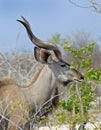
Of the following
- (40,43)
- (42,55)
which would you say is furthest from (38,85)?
(40,43)

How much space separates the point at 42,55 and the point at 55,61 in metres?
0.22

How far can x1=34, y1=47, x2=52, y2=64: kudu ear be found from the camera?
620cm

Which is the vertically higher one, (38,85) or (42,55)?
(42,55)

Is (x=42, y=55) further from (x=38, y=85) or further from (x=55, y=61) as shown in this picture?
(x=38, y=85)

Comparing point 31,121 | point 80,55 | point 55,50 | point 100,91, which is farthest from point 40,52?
point 100,91

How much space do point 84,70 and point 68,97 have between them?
1.56ft

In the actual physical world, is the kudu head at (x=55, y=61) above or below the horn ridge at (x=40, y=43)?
below

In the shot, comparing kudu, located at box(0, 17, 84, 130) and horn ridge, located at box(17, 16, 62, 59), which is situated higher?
horn ridge, located at box(17, 16, 62, 59)

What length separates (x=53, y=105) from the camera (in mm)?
6160

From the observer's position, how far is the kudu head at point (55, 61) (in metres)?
6.16

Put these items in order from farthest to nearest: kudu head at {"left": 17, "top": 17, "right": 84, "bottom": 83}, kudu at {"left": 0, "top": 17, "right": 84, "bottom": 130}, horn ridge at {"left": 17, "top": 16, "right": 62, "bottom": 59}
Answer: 1. kudu head at {"left": 17, "top": 17, "right": 84, "bottom": 83}
2. horn ridge at {"left": 17, "top": 16, "right": 62, "bottom": 59}
3. kudu at {"left": 0, "top": 17, "right": 84, "bottom": 130}

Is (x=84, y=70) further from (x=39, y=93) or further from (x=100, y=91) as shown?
(x=100, y=91)

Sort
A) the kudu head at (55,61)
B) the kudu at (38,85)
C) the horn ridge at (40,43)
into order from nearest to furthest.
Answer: the kudu at (38,85) → the horn ridge at (40,43) → the kudu head at (55,61)

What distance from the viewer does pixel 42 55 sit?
623 cm
